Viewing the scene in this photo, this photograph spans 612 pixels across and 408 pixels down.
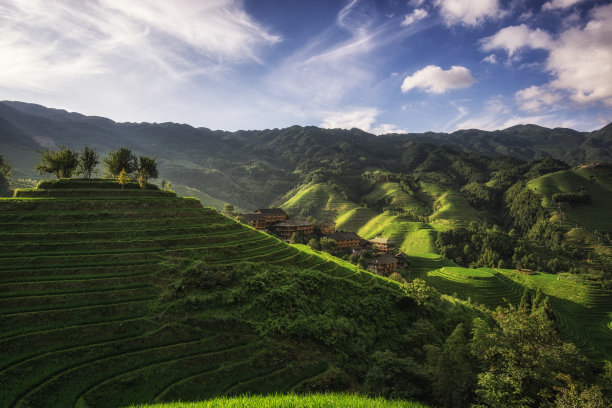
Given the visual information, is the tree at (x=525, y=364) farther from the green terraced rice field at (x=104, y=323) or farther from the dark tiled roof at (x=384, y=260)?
the dark tiled roof at (x=384, y=260)

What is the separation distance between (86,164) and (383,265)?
275 feet

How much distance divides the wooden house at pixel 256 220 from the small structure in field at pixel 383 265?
4178cm

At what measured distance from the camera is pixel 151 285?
93.0 ft

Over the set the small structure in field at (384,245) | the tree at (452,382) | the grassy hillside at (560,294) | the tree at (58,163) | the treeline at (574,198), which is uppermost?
the treeline at (574,198)

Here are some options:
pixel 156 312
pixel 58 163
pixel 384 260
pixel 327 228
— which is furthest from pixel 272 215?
pixel 156 312

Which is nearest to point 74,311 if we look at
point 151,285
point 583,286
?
point 151,285

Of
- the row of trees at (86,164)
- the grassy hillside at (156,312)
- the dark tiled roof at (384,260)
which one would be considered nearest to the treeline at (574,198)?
the dark tiled roof at (384,260)

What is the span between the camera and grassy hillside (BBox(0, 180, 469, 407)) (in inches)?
756

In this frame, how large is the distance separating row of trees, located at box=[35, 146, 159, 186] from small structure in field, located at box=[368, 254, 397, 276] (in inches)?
2688

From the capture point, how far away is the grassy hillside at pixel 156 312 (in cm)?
1920

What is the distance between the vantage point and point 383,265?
289 ft

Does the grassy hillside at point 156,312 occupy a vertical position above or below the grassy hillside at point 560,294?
above

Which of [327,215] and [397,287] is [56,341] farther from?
[327,215]

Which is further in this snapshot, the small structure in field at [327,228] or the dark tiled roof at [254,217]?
the small structure in field at [327,228]
